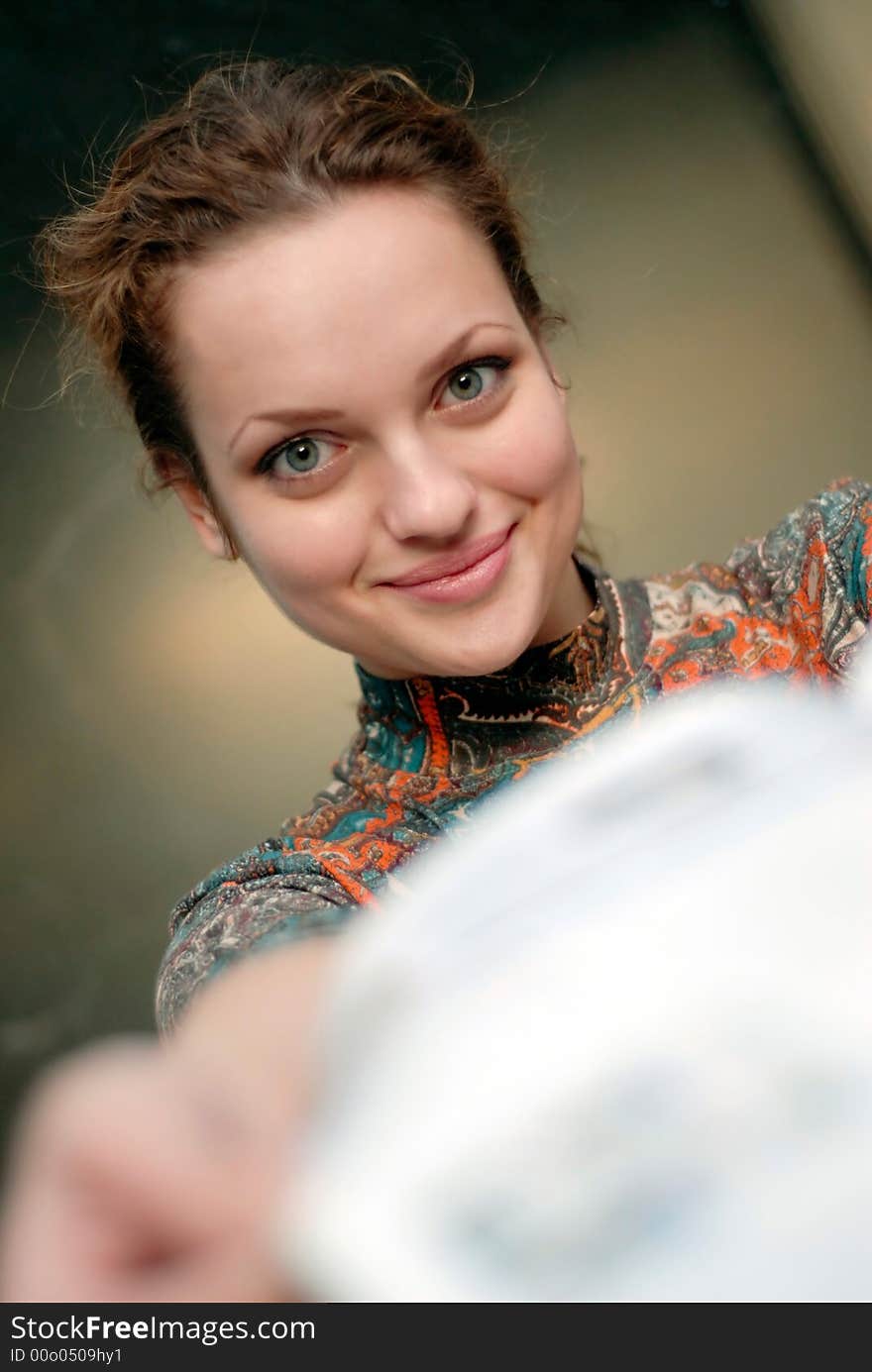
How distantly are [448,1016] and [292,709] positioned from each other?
36.7 inches

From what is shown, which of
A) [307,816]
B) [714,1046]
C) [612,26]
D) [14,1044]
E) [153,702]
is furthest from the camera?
[612,26]

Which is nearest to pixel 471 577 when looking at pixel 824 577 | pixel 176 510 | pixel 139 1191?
pixel 824 577

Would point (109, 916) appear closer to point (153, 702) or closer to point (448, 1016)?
point (153, 702)

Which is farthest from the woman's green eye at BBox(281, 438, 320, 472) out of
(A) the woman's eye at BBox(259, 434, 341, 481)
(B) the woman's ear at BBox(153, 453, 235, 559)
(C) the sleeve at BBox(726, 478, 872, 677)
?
(C) the sleeve at BBox(726, 478, 872, 677)

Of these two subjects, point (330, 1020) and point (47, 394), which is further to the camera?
point (47, 394)

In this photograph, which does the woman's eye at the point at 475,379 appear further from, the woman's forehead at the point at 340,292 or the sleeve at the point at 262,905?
the sleeve at the point at 262,905

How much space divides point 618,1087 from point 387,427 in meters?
0.31

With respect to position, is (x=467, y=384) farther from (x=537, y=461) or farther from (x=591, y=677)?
(x=591, y=677)

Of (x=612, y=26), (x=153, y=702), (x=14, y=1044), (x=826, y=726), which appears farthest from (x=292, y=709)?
(x=826, y=726)

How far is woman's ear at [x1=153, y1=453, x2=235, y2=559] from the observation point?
1.79ft

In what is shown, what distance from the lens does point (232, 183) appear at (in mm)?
465

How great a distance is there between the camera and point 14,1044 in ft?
2.93

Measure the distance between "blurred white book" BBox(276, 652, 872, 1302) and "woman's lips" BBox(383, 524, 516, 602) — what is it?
0.30 m
